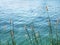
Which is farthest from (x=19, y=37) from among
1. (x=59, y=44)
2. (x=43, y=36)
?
(x=59, y=44)

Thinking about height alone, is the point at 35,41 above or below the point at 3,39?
above

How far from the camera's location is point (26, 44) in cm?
658

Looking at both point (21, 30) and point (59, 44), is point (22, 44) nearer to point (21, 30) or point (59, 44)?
point (21, 30)

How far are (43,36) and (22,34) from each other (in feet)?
3.14

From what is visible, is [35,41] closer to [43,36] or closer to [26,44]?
[26,44]

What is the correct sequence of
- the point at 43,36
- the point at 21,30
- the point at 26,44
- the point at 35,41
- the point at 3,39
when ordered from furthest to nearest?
1. the point at 21,30
2. the point at 43,36
3. the point at 3,39
4. the point at 26,44
5. the point at 35,41

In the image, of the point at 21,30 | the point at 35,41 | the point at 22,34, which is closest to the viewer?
the point at 35,41

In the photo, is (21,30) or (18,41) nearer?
(18,41)

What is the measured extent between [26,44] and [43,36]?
1.24 m

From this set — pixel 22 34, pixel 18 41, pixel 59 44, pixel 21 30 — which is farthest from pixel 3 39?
pixel 59 44

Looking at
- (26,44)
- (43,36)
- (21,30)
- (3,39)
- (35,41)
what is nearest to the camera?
(35,41)

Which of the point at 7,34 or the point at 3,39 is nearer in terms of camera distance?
the point at 3,39

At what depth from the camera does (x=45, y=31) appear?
8203mm

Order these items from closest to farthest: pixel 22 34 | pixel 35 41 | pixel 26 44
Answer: pixel 35 41, pixel 26 44, pixel 22 34
